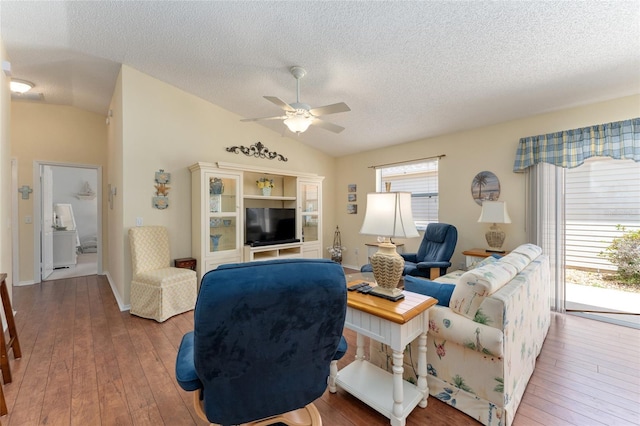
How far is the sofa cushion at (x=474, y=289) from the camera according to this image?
1.52 metres

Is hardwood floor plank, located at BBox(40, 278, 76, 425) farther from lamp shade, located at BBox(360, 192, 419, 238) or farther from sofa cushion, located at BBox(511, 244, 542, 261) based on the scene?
sofa cushion, located at BBox(511, 244, 542, 261)

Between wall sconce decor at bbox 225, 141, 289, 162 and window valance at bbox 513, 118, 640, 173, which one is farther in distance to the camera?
wall sconce decor at bbox 225, 141, 289, 162

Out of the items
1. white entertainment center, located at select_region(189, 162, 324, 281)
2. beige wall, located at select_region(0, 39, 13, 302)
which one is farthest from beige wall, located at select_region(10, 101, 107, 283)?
white entertainment center, located at select_region(189, 162, 324, 281)

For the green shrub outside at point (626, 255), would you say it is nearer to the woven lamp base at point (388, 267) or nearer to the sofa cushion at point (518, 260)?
the sofa cushion at point (518, 260)

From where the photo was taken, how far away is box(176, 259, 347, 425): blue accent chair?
2.90 feet

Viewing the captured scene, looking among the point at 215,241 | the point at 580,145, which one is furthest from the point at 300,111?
the point at 580,145

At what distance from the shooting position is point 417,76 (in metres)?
2.80

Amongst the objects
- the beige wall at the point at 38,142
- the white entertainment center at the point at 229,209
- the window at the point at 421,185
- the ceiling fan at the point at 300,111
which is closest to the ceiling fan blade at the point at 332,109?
the ceiling fan at the point at 300,111

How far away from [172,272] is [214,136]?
2.11 m

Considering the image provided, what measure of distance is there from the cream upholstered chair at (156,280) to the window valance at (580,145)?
4.44m

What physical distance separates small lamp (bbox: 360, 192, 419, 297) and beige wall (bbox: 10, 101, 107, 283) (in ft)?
18.2

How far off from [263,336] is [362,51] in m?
2.54

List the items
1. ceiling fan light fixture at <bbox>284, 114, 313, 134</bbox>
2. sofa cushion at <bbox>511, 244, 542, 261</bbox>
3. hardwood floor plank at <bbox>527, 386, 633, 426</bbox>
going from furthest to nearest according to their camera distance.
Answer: ceiling fan light fixture at <bbox>284, 114, 313, 134</bbox> < sofa cushion at <bbox>511, 244, 542, 261</bbox> < hardwood floor plank at <bbox>527, 386, 633, 426</bbox>

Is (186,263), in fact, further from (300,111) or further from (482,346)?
(482,346)
